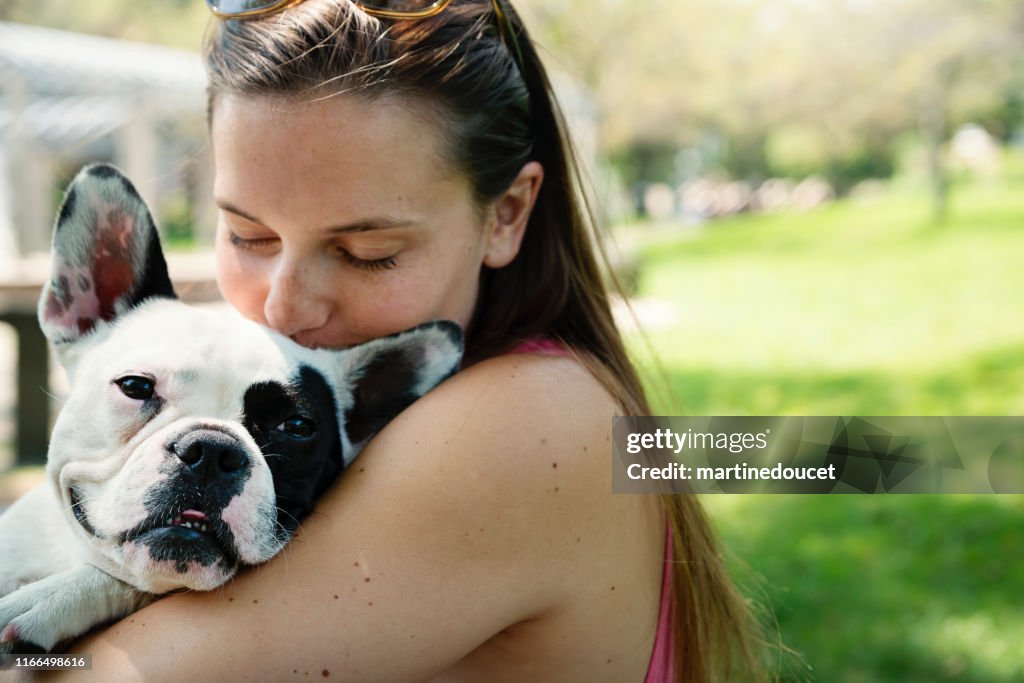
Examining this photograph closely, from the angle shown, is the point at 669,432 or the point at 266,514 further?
the point at 669,432

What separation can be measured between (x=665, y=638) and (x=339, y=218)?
95cm

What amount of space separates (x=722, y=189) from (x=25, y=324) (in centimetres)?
2387

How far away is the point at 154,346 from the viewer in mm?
1605

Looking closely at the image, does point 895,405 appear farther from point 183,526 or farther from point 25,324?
point 183,526

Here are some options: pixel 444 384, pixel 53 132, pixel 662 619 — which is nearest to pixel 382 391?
pixel 444 384

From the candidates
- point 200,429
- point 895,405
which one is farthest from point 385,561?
point 895,405

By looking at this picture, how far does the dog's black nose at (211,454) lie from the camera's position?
141 centimetres

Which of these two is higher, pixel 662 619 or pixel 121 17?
pixel 121 17

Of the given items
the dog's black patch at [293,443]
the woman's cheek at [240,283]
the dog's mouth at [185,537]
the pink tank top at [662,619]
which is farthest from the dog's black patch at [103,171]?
the pink tank top at [662,619]

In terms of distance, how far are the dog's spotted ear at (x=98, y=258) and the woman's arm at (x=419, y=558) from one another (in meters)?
0.55

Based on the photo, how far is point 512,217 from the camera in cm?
194

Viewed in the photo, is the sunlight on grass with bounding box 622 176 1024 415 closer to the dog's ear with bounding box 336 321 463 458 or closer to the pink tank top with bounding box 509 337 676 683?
the pink tank top with bounding box 509 337 676 683

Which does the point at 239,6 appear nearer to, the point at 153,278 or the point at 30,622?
the point at 153,278

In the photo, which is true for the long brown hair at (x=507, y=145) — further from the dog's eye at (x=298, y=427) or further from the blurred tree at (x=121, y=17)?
the blurred tree at (x=121, y=17)
